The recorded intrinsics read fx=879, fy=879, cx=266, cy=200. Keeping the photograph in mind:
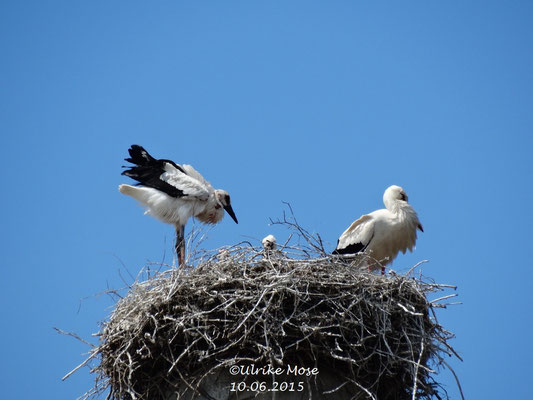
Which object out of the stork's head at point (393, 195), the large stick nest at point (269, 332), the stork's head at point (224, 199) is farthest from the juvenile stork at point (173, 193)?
the large stick nest at point (269, 332)

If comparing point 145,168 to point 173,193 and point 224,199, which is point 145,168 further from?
point 224,199

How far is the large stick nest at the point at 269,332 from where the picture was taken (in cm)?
543

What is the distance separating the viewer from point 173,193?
344 inches

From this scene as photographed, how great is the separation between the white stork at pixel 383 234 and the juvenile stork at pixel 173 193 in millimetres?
1484

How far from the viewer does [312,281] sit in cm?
568

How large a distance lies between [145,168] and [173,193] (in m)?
0.43

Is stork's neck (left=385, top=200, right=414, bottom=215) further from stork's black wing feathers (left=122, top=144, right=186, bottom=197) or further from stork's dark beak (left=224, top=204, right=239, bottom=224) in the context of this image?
stork's black wing feathers (left=122, top=144, right=186, bottom=197)

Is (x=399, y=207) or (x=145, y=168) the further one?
(x=145, y=168)

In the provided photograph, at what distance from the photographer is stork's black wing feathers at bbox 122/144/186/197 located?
29.1 ft

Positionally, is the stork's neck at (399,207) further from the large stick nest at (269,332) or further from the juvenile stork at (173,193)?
the large stick nest at (269,332)

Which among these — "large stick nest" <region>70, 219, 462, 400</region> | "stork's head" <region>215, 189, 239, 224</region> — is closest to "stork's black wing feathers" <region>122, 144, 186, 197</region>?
"stork's head" <region>215, 189, 239, 224</region>

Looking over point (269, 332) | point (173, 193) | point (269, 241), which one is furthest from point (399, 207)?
point (269, 332)

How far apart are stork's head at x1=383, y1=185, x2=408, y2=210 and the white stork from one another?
0.15 feet

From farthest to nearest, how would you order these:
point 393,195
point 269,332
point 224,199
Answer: point 224,199 → point 393,195 → point 269,332
